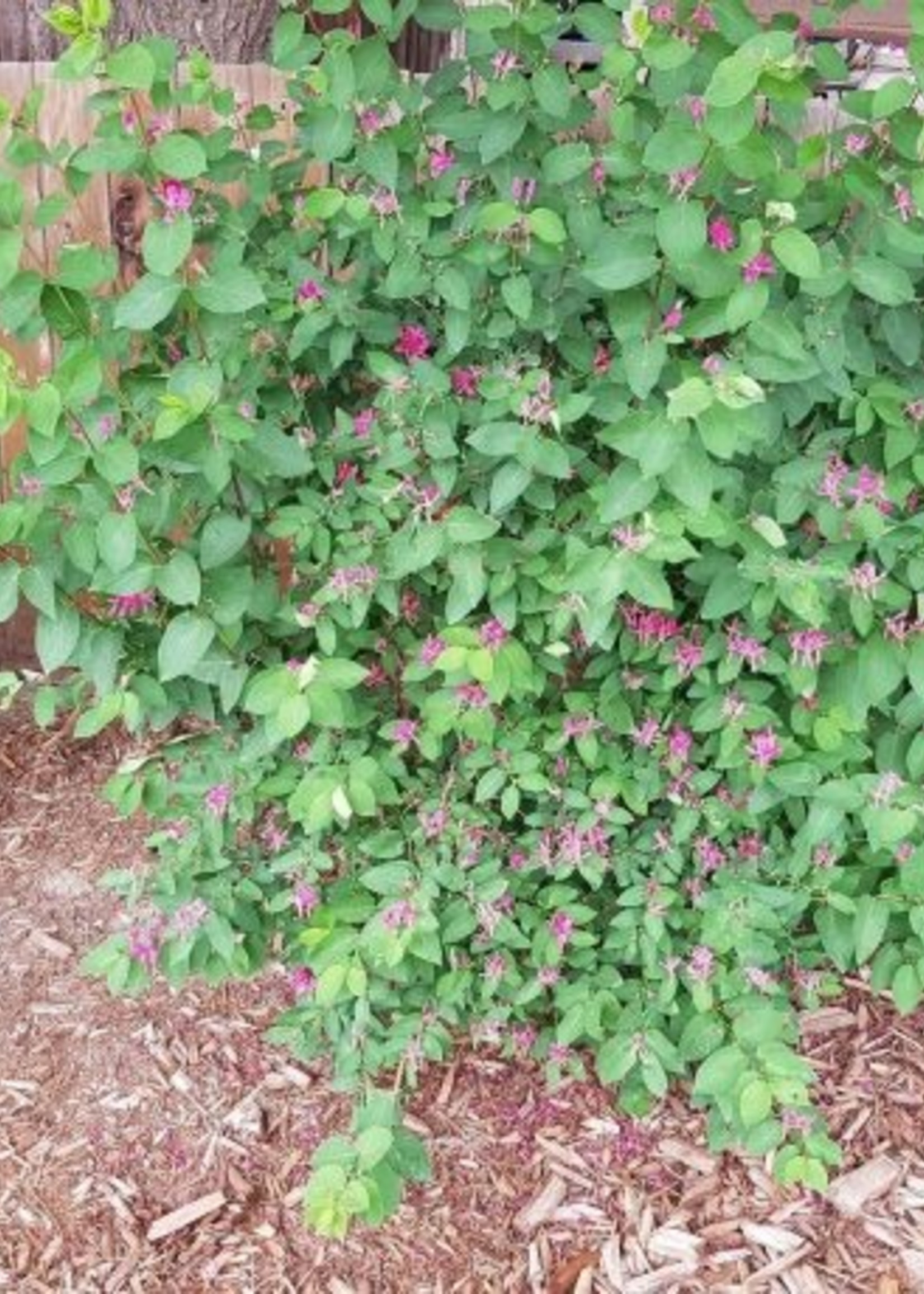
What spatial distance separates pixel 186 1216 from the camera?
2.32 meters

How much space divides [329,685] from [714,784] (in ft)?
2.16

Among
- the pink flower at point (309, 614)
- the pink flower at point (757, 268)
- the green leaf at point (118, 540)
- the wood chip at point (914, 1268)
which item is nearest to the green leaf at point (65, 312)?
the green leaf at point (118, 540)

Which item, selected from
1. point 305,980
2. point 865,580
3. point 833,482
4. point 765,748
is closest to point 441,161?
point 833,482

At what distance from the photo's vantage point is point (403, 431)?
1.95 meters

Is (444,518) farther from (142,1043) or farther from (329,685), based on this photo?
(142,1043)

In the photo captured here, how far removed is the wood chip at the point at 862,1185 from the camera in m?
2.33

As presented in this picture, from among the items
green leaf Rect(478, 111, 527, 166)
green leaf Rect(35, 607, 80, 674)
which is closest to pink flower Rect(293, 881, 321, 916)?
green leaf Rect(35, 607, 80, 674)

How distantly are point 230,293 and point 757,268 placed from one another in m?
0.60

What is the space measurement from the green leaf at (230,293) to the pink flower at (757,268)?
55 centimetres

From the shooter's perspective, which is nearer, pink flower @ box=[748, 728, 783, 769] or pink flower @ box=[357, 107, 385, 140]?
pink flower @ box=[357, 107, 385, 140]

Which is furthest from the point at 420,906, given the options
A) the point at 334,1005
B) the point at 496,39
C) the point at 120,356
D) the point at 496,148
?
the point at 496,39

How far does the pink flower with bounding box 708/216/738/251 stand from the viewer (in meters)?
1.78

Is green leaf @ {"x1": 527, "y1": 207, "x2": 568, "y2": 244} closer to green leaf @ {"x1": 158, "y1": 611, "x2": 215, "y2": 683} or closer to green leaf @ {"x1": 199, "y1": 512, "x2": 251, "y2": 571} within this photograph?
green leaf @ {"x1": 199, "y1": 512, "x2": 251, "y2": 571}

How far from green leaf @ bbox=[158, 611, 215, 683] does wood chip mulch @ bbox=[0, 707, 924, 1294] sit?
0.90m
